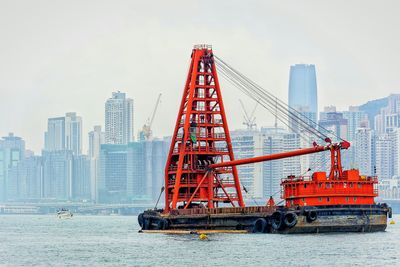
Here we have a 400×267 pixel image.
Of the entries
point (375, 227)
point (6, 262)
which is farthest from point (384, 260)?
point (6, 262)

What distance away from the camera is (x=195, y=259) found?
288ft

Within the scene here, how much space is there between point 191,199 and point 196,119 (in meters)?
9.08

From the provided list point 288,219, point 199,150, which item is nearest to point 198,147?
point 199,150

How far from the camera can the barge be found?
104 metres

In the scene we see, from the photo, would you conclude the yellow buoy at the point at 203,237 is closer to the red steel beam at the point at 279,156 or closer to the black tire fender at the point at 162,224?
the red steel beam at the point at 279,156

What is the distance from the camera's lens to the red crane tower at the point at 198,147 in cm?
11925

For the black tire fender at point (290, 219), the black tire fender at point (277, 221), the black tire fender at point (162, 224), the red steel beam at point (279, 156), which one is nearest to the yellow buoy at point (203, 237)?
the black tire fender at point (277, 221)

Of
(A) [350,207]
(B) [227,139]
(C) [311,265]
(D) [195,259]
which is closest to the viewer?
(C) [311,265]

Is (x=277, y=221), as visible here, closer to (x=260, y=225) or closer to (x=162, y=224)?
(x=260, y=225)

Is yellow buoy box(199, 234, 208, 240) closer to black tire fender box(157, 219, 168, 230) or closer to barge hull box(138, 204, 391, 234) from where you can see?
barge hull box(138, 204, 391, 234)

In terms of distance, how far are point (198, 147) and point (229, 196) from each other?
6.41 meters

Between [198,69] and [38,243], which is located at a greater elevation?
[198,69]

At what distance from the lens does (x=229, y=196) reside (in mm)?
122500

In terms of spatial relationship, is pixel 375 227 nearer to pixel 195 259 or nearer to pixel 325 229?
pixel 325 229
